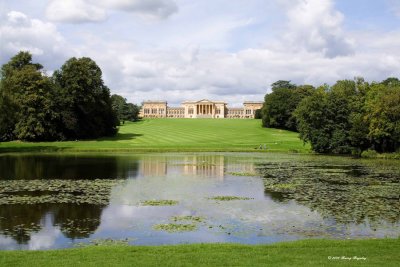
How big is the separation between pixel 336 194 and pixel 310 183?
16.6 feet

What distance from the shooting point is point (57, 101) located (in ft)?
267

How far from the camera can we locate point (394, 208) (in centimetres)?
2264

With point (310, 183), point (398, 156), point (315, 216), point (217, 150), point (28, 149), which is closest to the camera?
point (315, 216)

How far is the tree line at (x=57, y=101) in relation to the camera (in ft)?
249

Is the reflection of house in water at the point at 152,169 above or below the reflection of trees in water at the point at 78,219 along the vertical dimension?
below

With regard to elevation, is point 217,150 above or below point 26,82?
below

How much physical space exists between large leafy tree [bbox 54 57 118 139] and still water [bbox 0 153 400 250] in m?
44.4

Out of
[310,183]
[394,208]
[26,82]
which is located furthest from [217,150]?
[394,208]

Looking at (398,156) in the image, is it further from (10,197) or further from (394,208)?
(10,197)

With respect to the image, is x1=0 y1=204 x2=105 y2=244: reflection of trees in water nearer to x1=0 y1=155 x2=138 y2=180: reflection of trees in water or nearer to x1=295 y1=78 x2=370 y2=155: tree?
x1=0 y1=155 x2=138 y2=180: reflection of trees in water

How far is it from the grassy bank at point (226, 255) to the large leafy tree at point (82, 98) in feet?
223

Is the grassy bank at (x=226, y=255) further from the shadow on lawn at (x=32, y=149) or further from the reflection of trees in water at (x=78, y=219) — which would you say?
the shadow on lawn at (x=32, y=149)

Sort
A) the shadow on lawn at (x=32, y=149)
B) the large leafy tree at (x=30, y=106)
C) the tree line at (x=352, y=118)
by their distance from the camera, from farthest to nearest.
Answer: the large leafy tree at (x=30, y=106)
the shadow on lawn at (x=32, y=149)
the tree line at (x=352, y=118)

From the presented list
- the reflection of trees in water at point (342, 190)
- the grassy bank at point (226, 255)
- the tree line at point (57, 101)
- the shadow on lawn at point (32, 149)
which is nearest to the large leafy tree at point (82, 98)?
the tree line at point (57, 101)
